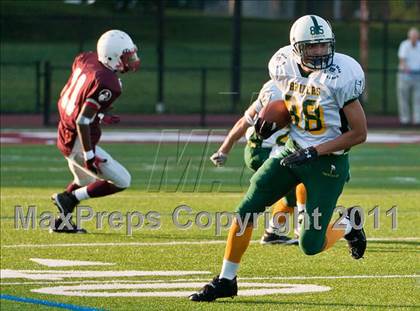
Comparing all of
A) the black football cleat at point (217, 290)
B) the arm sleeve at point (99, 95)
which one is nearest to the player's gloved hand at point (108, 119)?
the arm sleeve at point (99, 95)

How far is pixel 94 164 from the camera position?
1010 cm

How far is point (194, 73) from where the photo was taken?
87.9 feet

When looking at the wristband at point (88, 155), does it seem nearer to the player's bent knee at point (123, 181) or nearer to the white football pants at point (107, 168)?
the white football pants at point (107, 168)

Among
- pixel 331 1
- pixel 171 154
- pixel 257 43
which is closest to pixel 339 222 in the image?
pixel 171 154

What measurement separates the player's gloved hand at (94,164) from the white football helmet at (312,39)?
118 inches

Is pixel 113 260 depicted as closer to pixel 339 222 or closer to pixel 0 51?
pixel 339 222

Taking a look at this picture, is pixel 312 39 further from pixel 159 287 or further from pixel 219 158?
pixel 159 287

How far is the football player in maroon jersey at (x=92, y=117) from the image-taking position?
394 inches

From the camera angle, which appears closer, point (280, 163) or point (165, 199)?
point (280, 163)

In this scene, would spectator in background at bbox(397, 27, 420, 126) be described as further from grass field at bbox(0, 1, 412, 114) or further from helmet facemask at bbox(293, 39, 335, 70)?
helmet facemask at bbox(293, 39, 335, 70)

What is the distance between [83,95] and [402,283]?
130 inches

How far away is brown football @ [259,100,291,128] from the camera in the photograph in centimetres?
769

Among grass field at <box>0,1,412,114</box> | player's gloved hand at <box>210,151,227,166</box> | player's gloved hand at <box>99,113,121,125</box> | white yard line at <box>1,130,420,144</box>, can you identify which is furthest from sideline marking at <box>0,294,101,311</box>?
grass field at <box>0,1,412,114</box>

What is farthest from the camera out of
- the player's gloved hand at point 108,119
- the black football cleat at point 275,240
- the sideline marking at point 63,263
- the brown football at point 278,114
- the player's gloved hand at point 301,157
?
the player's gloved hand at point 108,119
